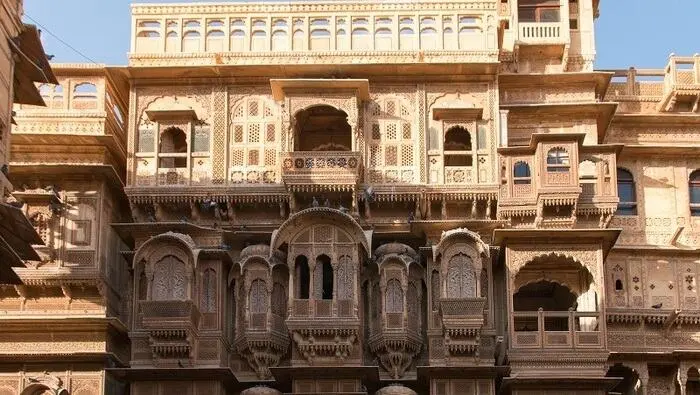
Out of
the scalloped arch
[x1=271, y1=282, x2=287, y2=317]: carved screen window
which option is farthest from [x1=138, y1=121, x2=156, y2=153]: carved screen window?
[x1=271, y1=282, x2=287, y2=317]: carved screen window

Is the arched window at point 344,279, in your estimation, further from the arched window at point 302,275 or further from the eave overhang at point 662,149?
the eave overhang at point 662,149

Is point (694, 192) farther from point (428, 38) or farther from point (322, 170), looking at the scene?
point (322, 170)

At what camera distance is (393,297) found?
29.2 metres

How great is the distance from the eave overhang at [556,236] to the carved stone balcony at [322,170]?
331 cm

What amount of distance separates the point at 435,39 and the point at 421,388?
7842 mm

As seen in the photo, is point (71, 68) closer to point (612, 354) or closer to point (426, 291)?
point (426, 291)

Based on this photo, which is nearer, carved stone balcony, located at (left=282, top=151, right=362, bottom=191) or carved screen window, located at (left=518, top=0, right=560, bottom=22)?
carved stone balcony, located at (left=282, top=151, right=362, bottom=191)

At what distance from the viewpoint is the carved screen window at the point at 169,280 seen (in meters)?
28.9

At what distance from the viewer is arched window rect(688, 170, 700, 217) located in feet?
103

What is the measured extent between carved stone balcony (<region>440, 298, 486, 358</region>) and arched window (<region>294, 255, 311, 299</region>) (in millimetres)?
3038

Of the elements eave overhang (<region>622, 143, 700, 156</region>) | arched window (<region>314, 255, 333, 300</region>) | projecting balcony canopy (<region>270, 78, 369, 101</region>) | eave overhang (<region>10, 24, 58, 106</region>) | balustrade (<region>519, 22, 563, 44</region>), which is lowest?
arched window (<region>314, 255, 333, 300</region>)

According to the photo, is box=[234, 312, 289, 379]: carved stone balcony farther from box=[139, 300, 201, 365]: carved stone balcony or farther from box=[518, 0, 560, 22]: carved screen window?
box=[518, 0, 560, 22]: carved screen window

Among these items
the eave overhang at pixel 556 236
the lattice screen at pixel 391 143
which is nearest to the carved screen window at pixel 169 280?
the lattice screen at pixel 391 143

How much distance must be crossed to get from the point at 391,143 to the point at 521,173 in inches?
115
